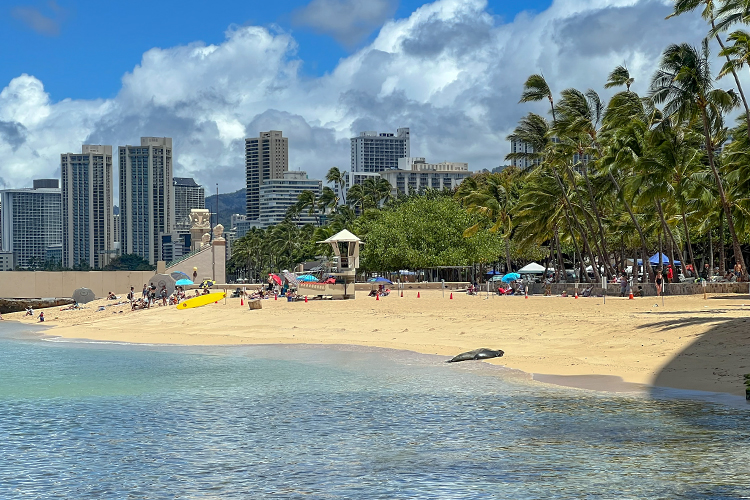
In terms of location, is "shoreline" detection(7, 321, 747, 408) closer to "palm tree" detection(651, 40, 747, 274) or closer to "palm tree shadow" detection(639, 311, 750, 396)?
"palm tree shadow" detection(639, 311, 750, 396)

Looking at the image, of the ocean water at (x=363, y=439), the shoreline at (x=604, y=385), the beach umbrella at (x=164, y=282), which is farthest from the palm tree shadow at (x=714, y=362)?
the beach umbrella at (x=164, y=282)

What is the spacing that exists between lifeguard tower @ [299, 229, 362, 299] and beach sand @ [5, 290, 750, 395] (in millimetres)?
1393

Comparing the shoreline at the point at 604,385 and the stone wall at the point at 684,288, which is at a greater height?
the stone wall at the point at 684,288

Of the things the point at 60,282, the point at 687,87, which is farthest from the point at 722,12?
the point at 60,282

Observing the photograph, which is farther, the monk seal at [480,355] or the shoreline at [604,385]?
the monk seal at [480,355]

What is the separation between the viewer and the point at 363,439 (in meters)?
13.1

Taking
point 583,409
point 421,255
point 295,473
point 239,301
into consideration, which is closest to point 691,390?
point 583,409

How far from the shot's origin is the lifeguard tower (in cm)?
4428

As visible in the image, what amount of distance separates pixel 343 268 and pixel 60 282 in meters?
43.4

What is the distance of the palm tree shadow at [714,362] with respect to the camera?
16406 millimetres

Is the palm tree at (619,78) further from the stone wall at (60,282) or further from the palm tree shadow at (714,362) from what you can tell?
the stone wall at (60,282)

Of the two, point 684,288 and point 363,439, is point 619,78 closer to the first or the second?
point 684,288

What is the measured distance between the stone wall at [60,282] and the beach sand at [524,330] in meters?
31.2

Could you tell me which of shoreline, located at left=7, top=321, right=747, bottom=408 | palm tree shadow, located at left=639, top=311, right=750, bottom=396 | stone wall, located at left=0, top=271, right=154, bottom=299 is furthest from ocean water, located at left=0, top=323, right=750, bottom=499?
stone wall, located at left=0, top=271, right=154, bottom=299
